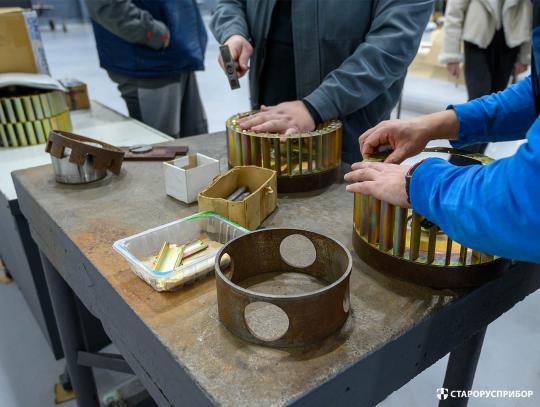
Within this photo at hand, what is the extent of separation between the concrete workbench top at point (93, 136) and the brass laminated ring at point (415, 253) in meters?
1.01

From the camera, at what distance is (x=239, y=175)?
1.01m

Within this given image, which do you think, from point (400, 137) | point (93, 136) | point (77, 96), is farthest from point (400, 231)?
point (77, 96)

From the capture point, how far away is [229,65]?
1.24 metres

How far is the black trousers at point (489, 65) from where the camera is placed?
241 centimetres

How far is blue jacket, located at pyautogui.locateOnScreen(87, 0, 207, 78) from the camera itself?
6.28ft

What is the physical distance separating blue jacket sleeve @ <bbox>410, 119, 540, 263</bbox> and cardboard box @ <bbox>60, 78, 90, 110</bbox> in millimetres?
1842

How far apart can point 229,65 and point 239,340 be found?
2.67 feet

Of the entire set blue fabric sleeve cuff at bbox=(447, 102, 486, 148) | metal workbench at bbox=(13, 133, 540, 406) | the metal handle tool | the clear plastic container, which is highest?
the metal handle tool

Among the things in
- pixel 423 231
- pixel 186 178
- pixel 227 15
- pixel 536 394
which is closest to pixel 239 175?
pixel 186 178

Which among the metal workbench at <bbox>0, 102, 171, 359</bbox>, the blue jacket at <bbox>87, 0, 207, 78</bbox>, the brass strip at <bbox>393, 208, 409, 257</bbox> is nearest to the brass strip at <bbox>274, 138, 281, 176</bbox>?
the brass strip at <bbox>393, 208, 409, 257</bbox>

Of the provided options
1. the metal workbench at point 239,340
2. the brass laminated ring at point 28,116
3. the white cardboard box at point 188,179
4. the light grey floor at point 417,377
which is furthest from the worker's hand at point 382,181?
the brass laminated ring at point 28,116

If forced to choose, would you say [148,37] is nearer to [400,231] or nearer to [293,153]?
[293,153]

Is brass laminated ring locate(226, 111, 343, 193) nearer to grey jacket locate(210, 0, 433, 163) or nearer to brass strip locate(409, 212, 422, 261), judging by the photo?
grey jacket locate(210, 0, 433, 163)

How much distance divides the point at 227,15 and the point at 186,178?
2.23 feet
